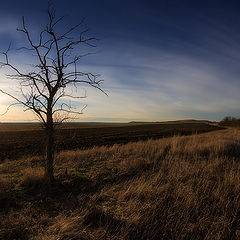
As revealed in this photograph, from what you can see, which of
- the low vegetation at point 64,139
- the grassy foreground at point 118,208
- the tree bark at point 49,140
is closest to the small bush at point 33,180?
the grassy foreground at point 118,208

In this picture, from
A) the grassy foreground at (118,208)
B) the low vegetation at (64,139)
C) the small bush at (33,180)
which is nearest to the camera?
the grassy foreground at (118,208)

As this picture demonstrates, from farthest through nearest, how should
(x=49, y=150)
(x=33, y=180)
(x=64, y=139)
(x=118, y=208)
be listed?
(x=64, y=139), (x=49, y=150), (x=33, y=180), (x=118, y=208)

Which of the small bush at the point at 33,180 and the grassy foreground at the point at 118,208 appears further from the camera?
the small bush at the point at 33,180

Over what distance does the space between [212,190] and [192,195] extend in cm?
79

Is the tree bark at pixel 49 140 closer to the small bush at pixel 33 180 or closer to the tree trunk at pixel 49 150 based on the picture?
the tree trunk at pixel 49 150

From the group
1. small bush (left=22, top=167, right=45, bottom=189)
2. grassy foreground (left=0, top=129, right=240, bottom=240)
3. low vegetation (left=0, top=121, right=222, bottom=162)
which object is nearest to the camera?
grassy foreground (left=0, top=129, right=240, bottom=240)

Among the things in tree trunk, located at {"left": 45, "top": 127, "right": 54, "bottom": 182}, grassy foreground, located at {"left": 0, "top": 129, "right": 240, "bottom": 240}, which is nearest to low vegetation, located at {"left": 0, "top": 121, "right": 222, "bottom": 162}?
tree trunk, located at {"left": 45, "top": 127, "right": 54, "bottom": 182}

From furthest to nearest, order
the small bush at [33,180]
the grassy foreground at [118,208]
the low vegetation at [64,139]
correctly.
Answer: the low vegetation at [64,139], the small bush at [33,180], the grassy foreground at [118,208]

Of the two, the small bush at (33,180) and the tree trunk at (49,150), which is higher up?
the tree trunk at (49,150)

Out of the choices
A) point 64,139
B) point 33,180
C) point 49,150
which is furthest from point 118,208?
point 64,139

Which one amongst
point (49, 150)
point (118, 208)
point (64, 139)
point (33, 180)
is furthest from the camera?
point (64, 139)

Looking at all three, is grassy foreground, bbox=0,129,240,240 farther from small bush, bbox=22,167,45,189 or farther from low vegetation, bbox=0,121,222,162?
low vegetation, bbox=0,121,222,162

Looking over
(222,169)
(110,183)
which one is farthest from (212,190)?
(110,183)

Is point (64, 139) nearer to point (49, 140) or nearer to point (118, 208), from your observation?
point (49, 140)
